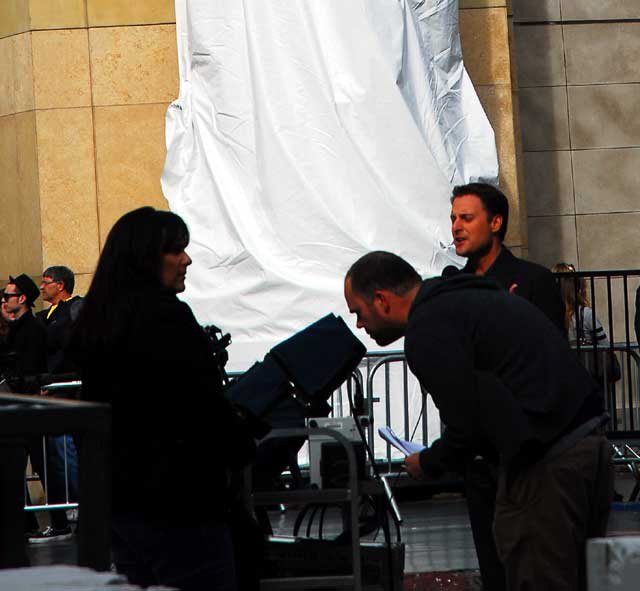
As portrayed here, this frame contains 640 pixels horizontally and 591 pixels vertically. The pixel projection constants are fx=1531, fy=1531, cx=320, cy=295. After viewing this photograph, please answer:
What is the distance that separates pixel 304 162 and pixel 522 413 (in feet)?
21.9

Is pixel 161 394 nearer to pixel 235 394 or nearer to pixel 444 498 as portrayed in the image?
pixel 235 394

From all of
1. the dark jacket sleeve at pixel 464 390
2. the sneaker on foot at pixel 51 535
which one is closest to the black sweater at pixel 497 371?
the dark jacket sleeve at pixel 464 390

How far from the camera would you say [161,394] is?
4484 millimetres

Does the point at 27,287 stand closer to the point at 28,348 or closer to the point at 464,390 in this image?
the point at 28,348

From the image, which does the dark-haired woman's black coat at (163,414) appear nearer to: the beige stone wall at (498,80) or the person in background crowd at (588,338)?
the person in background crowd at (588,338)

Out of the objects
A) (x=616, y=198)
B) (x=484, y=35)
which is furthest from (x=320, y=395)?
(x=616, y=198)

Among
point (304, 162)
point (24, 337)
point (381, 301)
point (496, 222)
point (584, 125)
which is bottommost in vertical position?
point (24, 337)

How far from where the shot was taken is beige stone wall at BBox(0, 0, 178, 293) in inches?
482

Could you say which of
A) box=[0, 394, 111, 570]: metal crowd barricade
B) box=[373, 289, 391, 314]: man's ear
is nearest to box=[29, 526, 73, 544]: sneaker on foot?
box=[373, 289, 391, 314]: man's ear

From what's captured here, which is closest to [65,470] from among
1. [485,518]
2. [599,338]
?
[599,338]

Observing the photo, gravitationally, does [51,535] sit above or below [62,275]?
below

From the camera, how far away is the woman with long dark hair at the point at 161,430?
14.7ft

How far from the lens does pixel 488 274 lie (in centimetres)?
636

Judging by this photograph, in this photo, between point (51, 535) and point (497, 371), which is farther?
point (51, 535)
